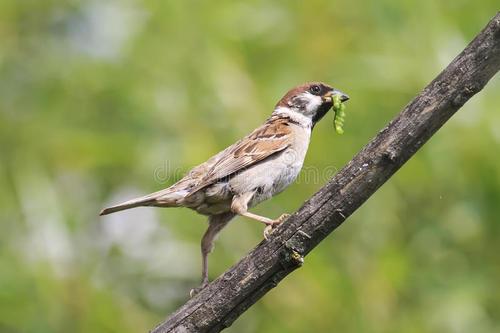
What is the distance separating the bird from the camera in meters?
6.04

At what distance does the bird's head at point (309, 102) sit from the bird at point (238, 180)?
0.17 metres

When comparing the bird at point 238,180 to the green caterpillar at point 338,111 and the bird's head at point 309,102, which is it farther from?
the bird's head at point 309,102

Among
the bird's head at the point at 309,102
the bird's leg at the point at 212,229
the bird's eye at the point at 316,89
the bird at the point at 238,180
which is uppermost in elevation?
the bird's eye at the point at 316,89

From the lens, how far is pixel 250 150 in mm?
6289

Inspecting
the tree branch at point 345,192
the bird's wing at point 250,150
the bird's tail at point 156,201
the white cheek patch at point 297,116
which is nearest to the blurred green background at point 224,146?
the white cheek patch at point 297,116

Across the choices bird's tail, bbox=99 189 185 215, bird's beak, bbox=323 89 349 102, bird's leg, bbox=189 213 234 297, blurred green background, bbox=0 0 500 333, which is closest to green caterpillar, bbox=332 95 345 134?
bird's beak, bbox=323 89 349 102

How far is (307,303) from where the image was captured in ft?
22.1

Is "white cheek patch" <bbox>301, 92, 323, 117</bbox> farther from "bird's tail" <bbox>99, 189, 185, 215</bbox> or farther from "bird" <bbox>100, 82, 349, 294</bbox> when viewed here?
"bird's tail" <bbox>99, 189, 185, 215</bbox>

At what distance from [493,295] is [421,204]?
3.32ft

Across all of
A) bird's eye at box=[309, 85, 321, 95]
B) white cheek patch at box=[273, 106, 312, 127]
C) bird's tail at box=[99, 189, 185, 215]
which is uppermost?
bird's eye at box=[309, 85, 321, 95]

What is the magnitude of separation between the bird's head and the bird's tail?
1282 mm

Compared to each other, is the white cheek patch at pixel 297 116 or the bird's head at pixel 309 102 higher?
the bird's head at pixel 309 102

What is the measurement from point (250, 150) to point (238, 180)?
0.33 m

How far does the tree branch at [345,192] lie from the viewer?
168 inches
